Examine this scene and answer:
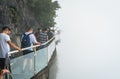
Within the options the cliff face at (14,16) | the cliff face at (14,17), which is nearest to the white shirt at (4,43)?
the cliff face at (14,17)

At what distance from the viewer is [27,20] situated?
4166 centimetres

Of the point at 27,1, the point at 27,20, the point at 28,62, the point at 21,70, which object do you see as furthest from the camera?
the point at 27,1

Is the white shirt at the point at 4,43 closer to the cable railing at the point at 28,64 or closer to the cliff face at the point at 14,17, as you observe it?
the cable railing at the point at 28,64

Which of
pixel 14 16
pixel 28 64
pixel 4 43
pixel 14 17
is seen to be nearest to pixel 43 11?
pixel 14 17

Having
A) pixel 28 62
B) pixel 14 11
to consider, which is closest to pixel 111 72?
pixel 14 11

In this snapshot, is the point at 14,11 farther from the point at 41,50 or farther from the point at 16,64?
the point at 16,64

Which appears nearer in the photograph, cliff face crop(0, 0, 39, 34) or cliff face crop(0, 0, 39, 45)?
cliff face crop(0, 0, 39, 45)

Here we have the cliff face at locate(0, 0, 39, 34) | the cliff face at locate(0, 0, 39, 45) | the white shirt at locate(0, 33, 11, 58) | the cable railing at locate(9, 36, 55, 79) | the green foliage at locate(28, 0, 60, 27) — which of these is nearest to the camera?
the white shirt at locate(0, 33, 11, 58)

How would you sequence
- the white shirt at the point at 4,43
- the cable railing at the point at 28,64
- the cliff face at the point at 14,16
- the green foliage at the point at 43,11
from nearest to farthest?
the white shirt at the point at 4,43, the cable railing at the point at 28,64, the cliff face at the point at 14,16, the green foliage at the point at 43,11

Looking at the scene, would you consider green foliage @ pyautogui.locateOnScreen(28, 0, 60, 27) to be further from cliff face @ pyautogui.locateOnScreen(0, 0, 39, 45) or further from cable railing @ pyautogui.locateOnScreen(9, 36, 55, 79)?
cable railing @ pyautogui.locateOnScreen(9, 36, 55, 79)

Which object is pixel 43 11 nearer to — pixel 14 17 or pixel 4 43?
pixel 14 17

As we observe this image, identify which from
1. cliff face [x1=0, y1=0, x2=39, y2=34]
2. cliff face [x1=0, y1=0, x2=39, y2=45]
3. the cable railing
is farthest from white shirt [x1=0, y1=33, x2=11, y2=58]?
cliff face [x1=0, y1=0, x2=39, y2=34]

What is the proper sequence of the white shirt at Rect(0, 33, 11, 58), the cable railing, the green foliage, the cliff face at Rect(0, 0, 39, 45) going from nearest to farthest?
1. the white shirt at Rect(0, 33, 11, 58)
2. the cable railing
3. the cliff face at Rect(0, 0, 39, 45)
4. the green foliage

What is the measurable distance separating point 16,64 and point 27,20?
29.9 meters
